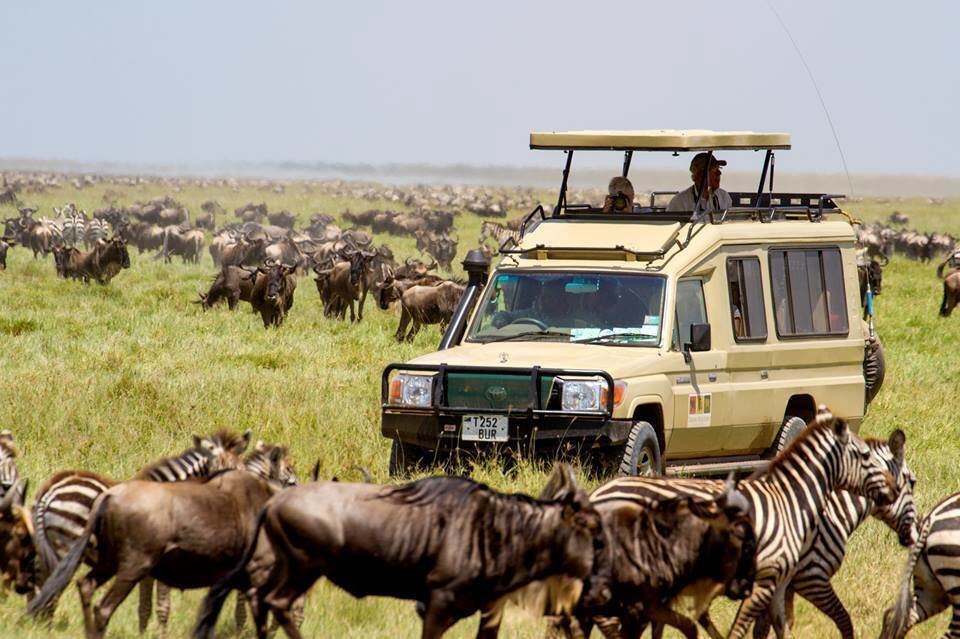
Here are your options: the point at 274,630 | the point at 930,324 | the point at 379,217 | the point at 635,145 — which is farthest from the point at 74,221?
the point at 274,630

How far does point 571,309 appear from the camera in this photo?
12.2 meters

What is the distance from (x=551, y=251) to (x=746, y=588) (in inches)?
234

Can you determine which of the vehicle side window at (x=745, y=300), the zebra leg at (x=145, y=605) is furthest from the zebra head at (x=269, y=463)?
the vehicle side window at (x=745, y=300)

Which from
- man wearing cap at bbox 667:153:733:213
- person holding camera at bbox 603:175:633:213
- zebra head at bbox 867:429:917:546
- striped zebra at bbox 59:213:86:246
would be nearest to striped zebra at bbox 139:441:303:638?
zebra head at bbox 867:429:917:546

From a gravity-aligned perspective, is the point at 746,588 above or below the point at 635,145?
below

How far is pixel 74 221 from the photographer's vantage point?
152 feet

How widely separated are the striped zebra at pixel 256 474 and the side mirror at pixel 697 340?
3.83 m

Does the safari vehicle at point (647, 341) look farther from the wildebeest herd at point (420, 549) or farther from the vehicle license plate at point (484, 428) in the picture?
the wildebeest herd at point (420, 549)

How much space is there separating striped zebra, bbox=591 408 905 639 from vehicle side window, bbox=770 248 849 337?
475 centimetres

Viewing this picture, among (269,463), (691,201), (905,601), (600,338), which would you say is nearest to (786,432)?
(600,338)

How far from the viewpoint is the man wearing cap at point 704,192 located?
13.8 metres

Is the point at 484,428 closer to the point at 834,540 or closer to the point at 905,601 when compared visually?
the point at 834,540

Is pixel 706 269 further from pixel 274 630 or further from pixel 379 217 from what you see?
pixel 379 217

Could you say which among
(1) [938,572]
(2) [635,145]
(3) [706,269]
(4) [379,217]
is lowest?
(4) [379,217]
